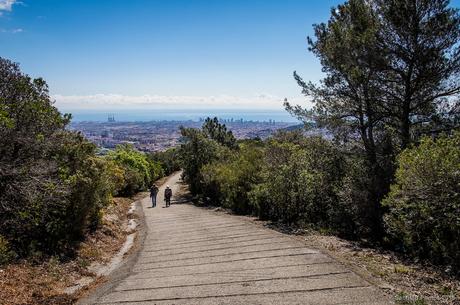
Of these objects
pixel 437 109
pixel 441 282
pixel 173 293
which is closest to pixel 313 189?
pixel 437 109

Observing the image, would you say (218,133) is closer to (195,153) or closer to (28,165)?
(195,153)

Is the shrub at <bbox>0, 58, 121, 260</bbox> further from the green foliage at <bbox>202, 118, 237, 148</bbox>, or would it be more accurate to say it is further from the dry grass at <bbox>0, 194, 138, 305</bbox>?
the green foliage at <bbox>202, 118, 237, 148</bbox>

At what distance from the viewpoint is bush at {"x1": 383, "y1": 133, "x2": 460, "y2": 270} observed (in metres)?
8.27

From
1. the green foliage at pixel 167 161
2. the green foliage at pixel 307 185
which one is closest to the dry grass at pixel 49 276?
the green foliage at pixel 307 185

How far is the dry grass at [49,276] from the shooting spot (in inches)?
322

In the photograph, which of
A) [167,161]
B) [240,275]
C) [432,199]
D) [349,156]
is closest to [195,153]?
[349,156]

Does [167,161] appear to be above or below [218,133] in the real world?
below

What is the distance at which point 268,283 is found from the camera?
7781 millimetres

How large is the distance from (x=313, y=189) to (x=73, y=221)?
8.80m

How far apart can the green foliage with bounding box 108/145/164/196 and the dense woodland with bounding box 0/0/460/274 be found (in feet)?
58.4

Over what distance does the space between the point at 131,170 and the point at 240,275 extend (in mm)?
29072

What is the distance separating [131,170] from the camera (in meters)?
36.1

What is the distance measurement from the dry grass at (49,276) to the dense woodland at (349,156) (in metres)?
0.44

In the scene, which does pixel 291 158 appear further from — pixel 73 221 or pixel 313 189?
pixel 73 221
